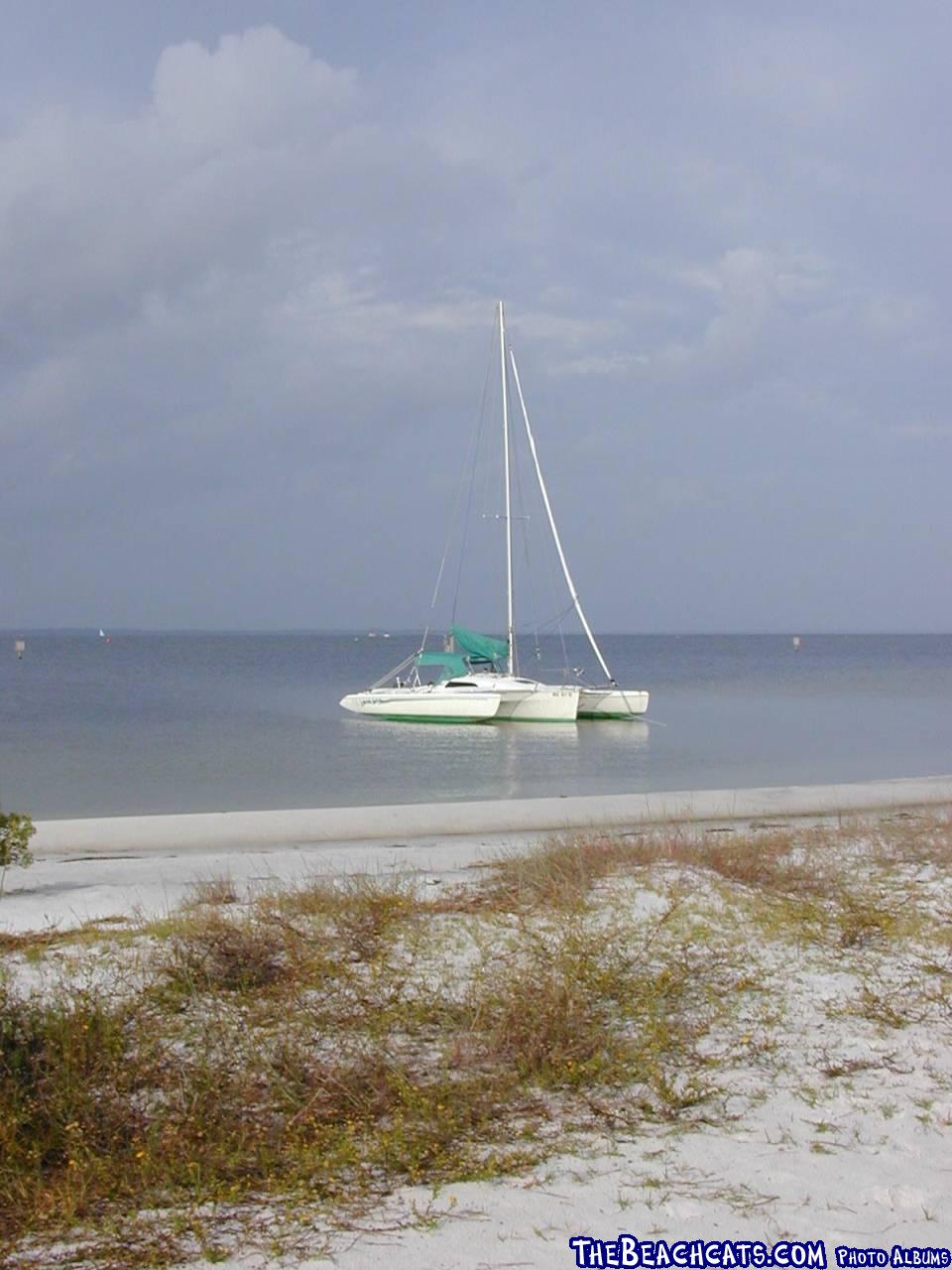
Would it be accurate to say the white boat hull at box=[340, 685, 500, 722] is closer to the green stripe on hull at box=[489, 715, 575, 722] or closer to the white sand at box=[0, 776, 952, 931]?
the green stripe on hull at box=[489, 715, 575, 722]

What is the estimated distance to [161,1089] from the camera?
232 inches

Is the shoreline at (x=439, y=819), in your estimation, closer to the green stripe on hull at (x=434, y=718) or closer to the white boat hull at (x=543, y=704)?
the white boat hull at (x=543, y=704)

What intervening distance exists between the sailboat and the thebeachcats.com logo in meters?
37.3

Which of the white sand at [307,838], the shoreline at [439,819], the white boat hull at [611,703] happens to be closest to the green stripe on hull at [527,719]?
the white boat hull at [611,703]

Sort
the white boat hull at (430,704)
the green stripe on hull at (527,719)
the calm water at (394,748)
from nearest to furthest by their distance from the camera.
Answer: the calm water at (394,748) → the white boat hull at (430,704) → the green stripe on hull at (527,719)

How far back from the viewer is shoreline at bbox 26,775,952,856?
17.7m

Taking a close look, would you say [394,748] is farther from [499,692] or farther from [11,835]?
[11,835]

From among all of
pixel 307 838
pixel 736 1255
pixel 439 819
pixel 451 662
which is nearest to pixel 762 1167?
pixel 736 1255

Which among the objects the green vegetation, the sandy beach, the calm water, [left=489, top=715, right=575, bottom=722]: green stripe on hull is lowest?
the calm water

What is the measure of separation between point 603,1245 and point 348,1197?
105 cm

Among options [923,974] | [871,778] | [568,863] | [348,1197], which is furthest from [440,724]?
[348,1197]

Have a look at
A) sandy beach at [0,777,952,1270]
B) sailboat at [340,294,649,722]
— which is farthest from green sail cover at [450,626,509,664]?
sandy beach at [0,777,952,1270]

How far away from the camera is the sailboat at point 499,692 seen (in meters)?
42.7

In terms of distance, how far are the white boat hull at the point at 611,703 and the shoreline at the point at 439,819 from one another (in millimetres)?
20656
